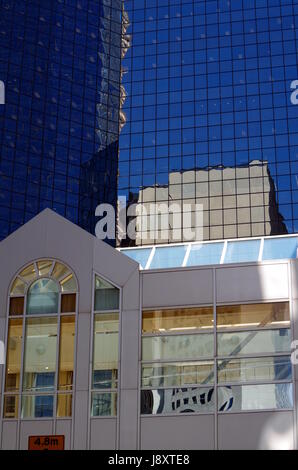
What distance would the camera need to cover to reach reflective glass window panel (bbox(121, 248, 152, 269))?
104 feet

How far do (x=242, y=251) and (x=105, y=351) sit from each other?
24.1 feet

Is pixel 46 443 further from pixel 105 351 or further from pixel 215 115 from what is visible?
pixel 215 115

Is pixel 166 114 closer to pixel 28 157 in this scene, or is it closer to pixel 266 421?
pixel 28 157

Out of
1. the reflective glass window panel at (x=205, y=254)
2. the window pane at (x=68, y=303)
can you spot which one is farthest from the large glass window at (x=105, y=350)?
the reflective glass window panel at (x=205, y=254)

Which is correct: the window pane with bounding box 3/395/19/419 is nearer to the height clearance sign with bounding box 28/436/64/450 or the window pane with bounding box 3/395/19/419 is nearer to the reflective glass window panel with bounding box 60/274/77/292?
the height clearance sign with bounding box 28/436/64/450

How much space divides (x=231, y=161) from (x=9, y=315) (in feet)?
255

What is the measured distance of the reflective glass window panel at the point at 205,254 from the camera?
3083 cm

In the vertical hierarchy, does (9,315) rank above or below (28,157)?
below

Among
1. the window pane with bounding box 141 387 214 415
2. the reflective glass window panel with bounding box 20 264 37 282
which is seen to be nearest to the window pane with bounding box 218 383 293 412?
the window pane with bounding box 141 387 214 415

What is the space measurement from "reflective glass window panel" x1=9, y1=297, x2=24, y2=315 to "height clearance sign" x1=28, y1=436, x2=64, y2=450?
13.4 ft

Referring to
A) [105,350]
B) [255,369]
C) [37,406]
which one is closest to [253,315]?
[255,369]

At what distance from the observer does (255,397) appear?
26.1 metres

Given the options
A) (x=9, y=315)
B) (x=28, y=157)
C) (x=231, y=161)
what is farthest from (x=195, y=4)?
(x=9, y=315)

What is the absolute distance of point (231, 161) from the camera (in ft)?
341
